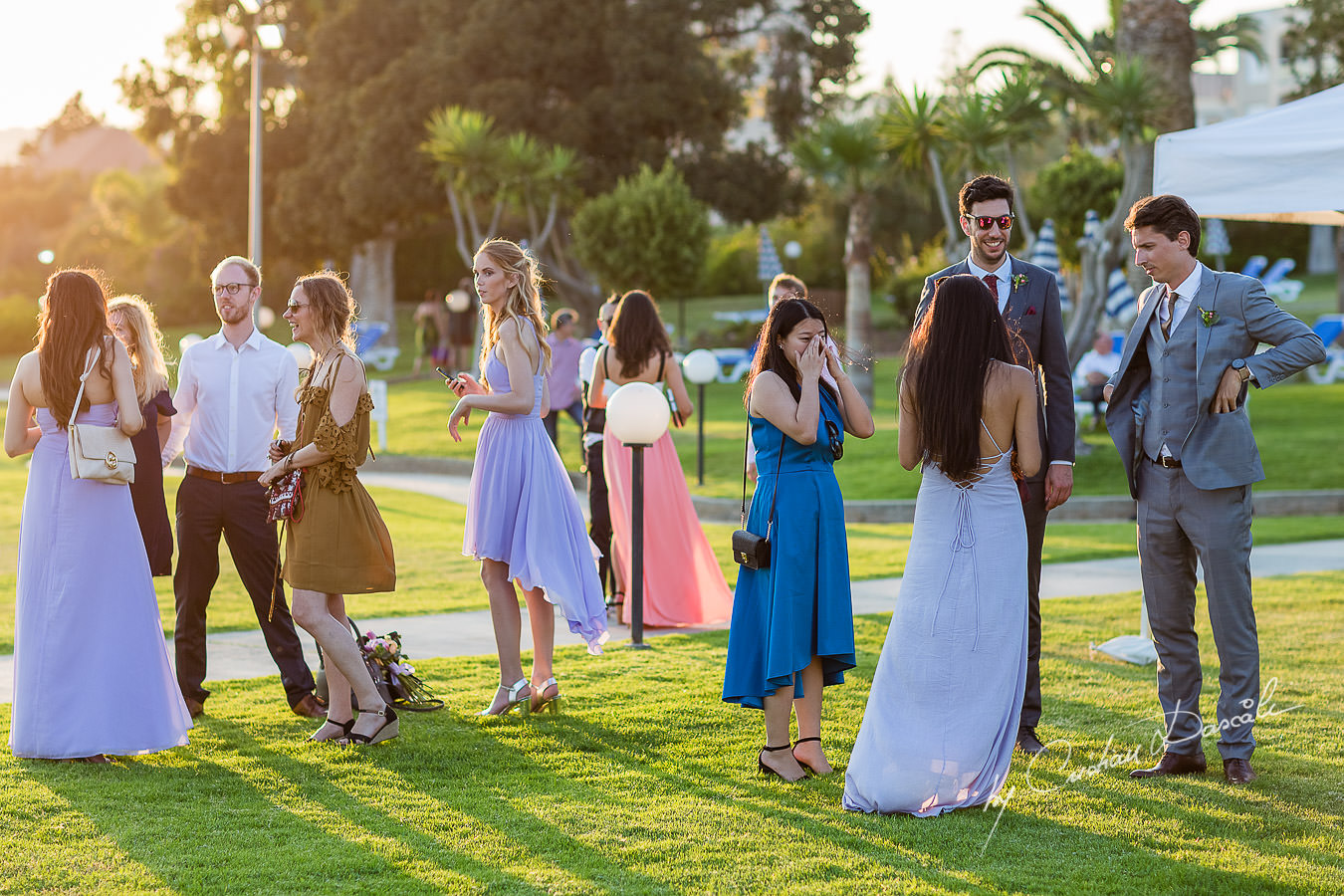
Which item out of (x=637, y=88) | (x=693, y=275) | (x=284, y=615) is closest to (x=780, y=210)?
(x=637, y=88)

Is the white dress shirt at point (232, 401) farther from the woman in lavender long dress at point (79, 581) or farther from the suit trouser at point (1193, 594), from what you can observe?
the suit trouser at point (1193, 594)

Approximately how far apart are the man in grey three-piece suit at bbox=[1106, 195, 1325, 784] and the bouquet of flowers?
321 cm

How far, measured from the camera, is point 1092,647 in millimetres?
7531

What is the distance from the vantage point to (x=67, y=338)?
541 centimetres

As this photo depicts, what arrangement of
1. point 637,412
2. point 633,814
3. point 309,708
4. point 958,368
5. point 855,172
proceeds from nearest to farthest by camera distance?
point 958,368 < point 633,814 < point 309,708 < point 637,412 < point 855,172

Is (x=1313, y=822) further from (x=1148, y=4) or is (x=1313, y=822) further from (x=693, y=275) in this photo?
(x=693, y=275)

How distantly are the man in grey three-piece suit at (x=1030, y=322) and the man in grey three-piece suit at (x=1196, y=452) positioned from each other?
0.26m

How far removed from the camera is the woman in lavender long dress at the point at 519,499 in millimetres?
6023

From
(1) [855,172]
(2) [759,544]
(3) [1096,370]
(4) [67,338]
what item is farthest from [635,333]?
(1) [855,172]

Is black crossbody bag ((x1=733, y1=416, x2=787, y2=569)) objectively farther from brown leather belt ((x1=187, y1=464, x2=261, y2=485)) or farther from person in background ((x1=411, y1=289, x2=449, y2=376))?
person in background ((x1=411, y1=289, x2=449, y2=376))

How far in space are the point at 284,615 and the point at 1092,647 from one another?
4295mm

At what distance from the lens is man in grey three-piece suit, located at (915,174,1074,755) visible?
5297 mm

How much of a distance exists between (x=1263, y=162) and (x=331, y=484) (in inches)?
171

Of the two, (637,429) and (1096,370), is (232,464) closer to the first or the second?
(637,429)
